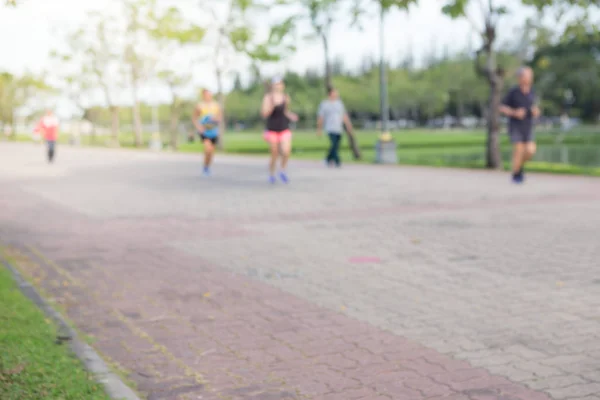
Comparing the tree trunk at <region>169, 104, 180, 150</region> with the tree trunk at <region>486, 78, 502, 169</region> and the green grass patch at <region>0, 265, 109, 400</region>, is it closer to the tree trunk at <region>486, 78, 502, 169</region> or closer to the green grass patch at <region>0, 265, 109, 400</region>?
the tree trunk at <region>486, 78, 502, 169</region>

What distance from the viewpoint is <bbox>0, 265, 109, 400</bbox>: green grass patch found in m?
3.55

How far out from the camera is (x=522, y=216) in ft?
32.1

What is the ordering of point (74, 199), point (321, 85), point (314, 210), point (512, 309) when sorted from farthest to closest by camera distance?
point (321, 85)
point (74, 199)
point (314, 210)
point (512, 309)

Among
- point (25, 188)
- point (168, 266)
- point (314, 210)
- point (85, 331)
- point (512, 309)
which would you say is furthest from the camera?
point (25, 188)

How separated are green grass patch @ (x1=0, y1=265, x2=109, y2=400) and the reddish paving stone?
295 millimetres

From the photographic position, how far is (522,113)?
13.7m

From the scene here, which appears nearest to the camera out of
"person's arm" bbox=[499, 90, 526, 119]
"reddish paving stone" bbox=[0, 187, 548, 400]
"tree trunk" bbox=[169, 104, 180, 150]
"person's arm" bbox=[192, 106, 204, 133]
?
"reddish paving stone" bbox=[0, 187, 548, 400]

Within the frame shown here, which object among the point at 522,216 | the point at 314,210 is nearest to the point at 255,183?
the point at 314,210

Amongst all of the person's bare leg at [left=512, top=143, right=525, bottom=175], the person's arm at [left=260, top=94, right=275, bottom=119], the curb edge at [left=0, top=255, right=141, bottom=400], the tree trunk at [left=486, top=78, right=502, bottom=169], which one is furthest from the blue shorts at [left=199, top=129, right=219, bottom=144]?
the curb edge at [left=0, top=255, right=141, bottom=400]

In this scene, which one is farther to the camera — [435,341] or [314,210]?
[314,210]

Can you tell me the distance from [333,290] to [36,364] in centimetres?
259

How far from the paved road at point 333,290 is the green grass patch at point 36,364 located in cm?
29

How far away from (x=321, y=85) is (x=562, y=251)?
106 meters

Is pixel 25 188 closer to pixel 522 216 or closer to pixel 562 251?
pixel 522 216
